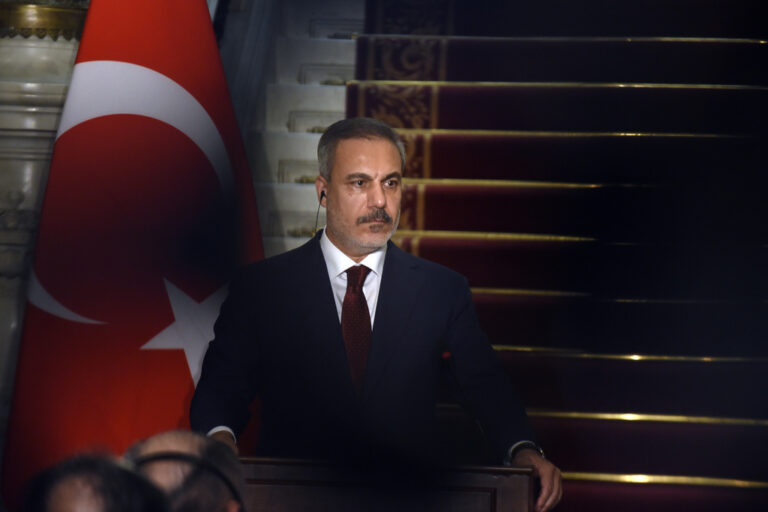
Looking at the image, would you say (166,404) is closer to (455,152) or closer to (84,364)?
(84,364)

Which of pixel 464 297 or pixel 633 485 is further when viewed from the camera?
pixel 633 485

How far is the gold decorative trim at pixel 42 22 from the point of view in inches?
100

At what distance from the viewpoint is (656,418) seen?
2.49m

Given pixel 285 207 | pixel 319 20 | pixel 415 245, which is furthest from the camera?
pixel 319 20

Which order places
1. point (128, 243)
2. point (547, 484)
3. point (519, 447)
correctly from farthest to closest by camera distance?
1. point (128, 243)
2. point (519, 447)
3. point (547, 484)

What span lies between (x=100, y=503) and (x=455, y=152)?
9.74 feet

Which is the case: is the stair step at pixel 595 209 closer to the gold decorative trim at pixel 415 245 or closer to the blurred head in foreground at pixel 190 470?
the gold decorative trim at pixel 415 245

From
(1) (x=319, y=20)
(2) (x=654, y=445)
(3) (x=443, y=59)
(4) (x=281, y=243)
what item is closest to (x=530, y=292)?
(2) (x=654, y=445)

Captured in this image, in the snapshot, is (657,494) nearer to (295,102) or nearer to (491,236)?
(491,236)

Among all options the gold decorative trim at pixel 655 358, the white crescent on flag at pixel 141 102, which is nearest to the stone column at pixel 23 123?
the white crescent on flag at pixel 141 102

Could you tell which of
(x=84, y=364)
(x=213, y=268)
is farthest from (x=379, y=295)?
(x=84, y=364)

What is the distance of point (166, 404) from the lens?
2141mm

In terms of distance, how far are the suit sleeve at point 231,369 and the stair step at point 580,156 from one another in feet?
5.90

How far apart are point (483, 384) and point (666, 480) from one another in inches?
42.0
